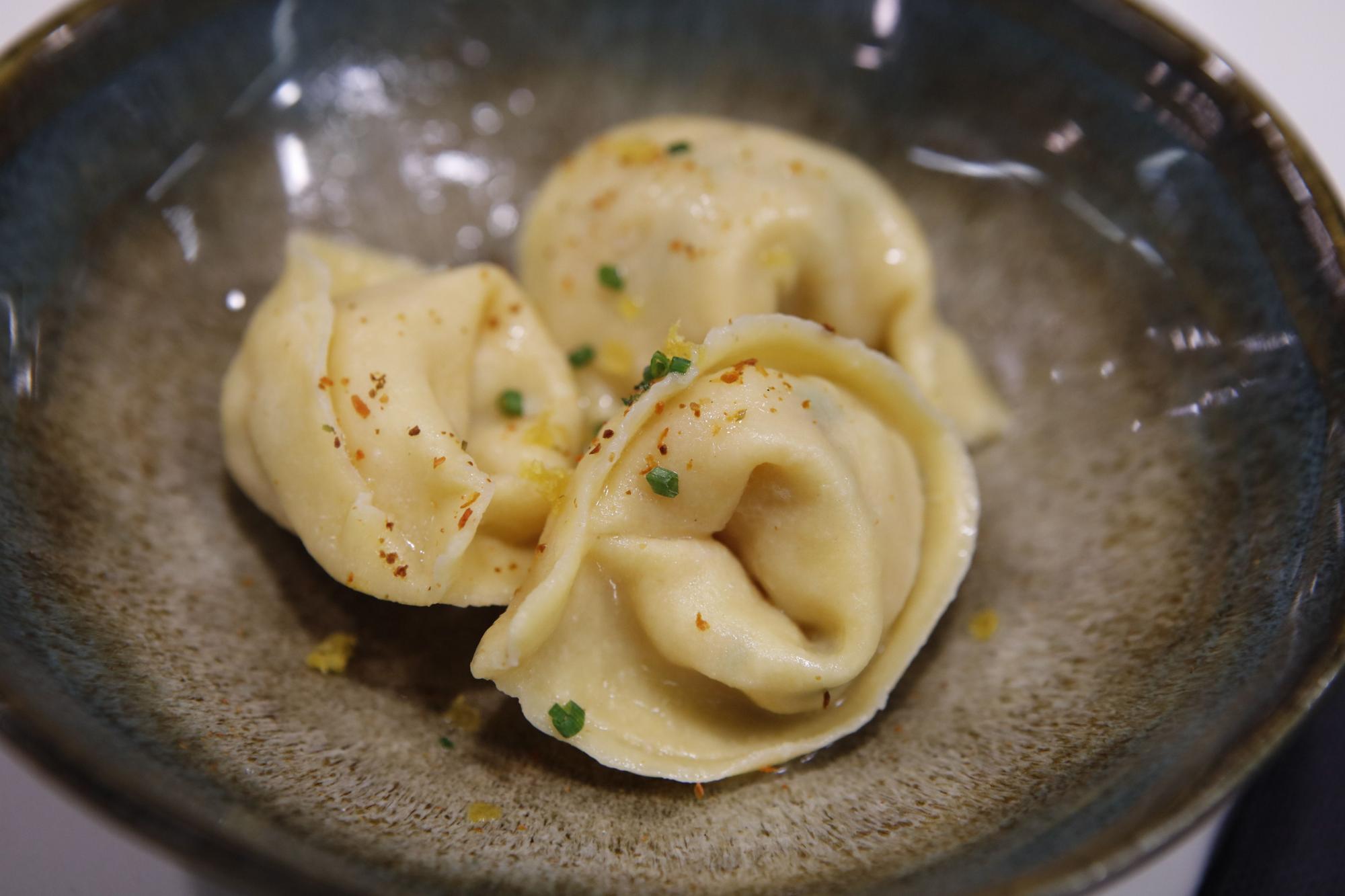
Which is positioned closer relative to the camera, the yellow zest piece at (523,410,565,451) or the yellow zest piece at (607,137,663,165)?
the yellow zest piece at (523,410,565,451)

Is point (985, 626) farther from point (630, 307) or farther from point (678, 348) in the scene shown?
point (630, 307)

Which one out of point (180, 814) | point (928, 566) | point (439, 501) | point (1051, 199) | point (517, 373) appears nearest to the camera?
point (180, 814)

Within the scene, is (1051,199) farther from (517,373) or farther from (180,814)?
(180,814)

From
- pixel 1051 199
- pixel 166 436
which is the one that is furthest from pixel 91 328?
pixel 1051 199

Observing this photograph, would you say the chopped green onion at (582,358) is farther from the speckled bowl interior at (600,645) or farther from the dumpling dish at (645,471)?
the speckled bowl interior at (600,645)

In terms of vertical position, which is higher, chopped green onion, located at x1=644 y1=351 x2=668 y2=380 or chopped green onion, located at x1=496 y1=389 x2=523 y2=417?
chopped green onion, located at x1=644 y1=351 x2=668 y2=380

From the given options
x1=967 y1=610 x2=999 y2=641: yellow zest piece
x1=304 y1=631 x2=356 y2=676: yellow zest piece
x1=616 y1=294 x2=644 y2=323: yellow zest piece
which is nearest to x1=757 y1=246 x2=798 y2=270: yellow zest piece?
x1=616 y1=294 x2=644 y2=323: yellow zest piece

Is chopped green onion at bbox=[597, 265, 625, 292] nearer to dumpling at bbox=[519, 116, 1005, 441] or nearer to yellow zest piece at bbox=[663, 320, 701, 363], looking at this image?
dumpling at bbox=[519, 116, 1005, 441]
